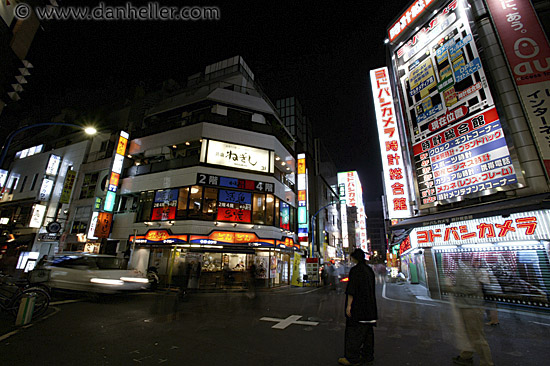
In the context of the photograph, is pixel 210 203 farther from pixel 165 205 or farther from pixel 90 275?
pixel 90 275

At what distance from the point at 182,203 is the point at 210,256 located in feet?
15.4

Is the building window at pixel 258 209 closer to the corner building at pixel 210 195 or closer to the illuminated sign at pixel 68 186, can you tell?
the corner building at pixel 210 195

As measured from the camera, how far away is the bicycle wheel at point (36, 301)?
681 centimetres

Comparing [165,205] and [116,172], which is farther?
[116,172]

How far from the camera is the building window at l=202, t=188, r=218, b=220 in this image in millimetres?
18938

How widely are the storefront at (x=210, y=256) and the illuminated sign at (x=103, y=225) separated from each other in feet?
9.10

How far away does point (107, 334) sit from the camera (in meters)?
5.69

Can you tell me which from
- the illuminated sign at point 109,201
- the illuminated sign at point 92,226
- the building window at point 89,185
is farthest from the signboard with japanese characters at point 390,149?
the building window at point 89,185

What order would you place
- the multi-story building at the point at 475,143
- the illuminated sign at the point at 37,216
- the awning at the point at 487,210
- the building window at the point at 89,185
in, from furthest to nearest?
1. the building window at the point at 89,185
2. the illuminated sign at the point at 37,216
3. the multi-story building at the point at 475,143
4. the awning at the point at 487,210

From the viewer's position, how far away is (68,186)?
24484 mm

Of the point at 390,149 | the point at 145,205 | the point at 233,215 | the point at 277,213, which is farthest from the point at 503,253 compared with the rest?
the point at 145,205

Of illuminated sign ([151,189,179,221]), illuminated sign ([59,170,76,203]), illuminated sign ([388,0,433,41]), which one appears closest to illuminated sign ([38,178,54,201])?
illuminated sign ([59,170,76,203])

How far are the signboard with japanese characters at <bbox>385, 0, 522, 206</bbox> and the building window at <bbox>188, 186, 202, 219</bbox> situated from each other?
14.7 metres

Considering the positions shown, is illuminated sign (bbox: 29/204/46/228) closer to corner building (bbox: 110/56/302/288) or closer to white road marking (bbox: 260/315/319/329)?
corner building (bbox: 110/56/302/288)
